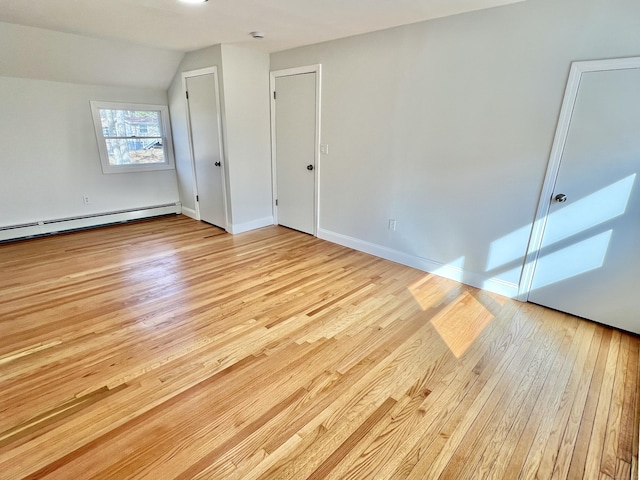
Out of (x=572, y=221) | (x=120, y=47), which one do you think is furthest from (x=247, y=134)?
(x=572, y=221)

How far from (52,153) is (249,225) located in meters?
2.67

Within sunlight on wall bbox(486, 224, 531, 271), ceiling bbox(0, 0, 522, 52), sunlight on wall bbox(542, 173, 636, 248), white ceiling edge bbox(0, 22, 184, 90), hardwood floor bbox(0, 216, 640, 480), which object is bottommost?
hardwood floor bbox(0, 216, 640, 480)

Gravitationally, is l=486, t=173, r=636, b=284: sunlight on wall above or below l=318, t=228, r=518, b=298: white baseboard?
above

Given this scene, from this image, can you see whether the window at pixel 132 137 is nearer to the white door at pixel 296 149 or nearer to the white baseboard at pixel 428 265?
the white door at pixel 296 149

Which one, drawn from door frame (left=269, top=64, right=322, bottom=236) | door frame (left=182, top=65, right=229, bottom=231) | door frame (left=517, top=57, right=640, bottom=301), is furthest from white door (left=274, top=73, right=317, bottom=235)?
door frame (left=517, top=57, right=640, bottom=301)

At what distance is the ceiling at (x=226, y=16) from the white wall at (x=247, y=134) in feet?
1.52

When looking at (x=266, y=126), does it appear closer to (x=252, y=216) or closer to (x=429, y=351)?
(x=252, y=216)

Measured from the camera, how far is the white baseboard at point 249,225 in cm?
449

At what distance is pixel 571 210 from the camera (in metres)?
2.44

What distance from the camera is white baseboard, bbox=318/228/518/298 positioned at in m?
2.94

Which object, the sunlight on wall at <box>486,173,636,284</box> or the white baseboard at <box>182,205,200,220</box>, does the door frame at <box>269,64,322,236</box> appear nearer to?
the white baseboard at <box>182,205,200,220</box>

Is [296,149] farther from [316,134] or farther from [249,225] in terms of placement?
[249,225]

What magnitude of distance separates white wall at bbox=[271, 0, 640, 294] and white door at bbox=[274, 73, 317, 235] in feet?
0.81

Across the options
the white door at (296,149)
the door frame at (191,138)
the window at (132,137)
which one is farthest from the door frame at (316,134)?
the window at (132,137)
